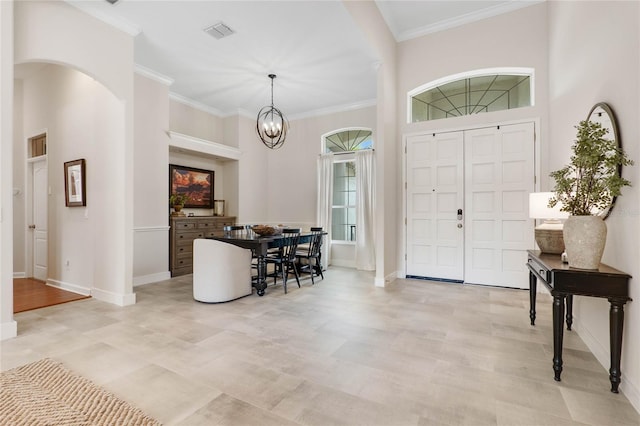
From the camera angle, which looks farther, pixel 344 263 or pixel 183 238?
pixel 344 263

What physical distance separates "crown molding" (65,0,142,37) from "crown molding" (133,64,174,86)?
1028 mm

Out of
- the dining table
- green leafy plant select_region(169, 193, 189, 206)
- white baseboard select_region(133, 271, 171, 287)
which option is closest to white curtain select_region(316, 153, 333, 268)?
the dining table

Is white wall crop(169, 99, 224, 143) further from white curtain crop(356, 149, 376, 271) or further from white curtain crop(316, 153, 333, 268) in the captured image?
white curtain crop(356, 149, 376, 271)

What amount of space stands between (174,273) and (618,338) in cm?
583

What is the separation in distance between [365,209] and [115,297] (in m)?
4.49

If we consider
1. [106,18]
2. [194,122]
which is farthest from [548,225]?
[194,122]

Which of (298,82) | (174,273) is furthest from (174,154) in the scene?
(298,82)

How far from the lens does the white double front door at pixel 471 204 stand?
4.48 m

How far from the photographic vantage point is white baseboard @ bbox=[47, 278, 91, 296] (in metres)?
4.34

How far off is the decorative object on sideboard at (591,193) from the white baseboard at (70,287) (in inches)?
218

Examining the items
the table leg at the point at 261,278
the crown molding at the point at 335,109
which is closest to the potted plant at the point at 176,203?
the table leg at the point at 261,278

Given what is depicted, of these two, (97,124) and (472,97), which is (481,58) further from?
(97,124)

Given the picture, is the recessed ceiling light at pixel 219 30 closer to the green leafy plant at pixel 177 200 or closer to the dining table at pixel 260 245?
the dining table at pixel 260 245

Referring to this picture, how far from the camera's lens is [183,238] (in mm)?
5734
